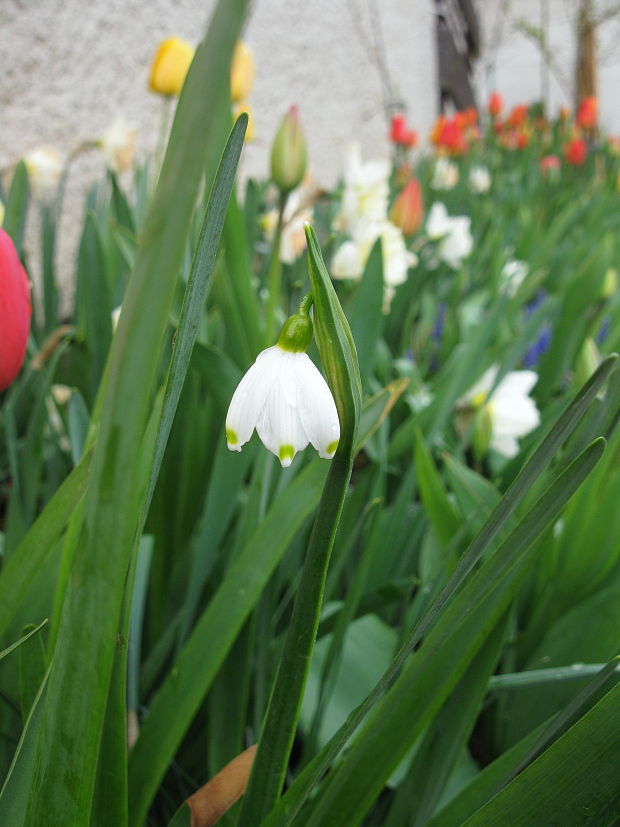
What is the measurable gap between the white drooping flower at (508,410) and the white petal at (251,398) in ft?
1.74

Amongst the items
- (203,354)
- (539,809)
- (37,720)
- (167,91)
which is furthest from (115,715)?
(167,91)

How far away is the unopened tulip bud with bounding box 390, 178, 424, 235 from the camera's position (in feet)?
3.60

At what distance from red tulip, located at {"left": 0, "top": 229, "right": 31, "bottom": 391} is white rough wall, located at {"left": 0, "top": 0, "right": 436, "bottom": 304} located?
0.42 meters

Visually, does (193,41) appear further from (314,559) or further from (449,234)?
(314,559)

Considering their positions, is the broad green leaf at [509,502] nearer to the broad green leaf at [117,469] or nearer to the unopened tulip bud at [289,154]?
the broad green leaf at [117,469]

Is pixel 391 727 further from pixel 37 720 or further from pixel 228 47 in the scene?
pixel 228 47

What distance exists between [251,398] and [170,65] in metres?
0.79

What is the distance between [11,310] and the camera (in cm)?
28

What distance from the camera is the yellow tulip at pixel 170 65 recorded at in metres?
0.89

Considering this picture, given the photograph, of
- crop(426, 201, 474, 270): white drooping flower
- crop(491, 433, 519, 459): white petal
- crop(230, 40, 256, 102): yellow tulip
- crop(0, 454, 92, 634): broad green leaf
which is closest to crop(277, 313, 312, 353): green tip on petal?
crop(0, 454, 92, 634): broad green leaf

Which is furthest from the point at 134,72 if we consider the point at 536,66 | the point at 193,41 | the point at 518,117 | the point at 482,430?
the point at 536,66

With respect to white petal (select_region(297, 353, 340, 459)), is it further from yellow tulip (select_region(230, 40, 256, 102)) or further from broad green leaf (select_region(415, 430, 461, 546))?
yellow tulip (select_region(230, 40, 256, 102))

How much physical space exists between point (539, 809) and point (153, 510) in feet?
1.44

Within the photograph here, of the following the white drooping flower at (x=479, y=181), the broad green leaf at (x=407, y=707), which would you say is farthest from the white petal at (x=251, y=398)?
the white drooping flower at (x=479, y=181)
